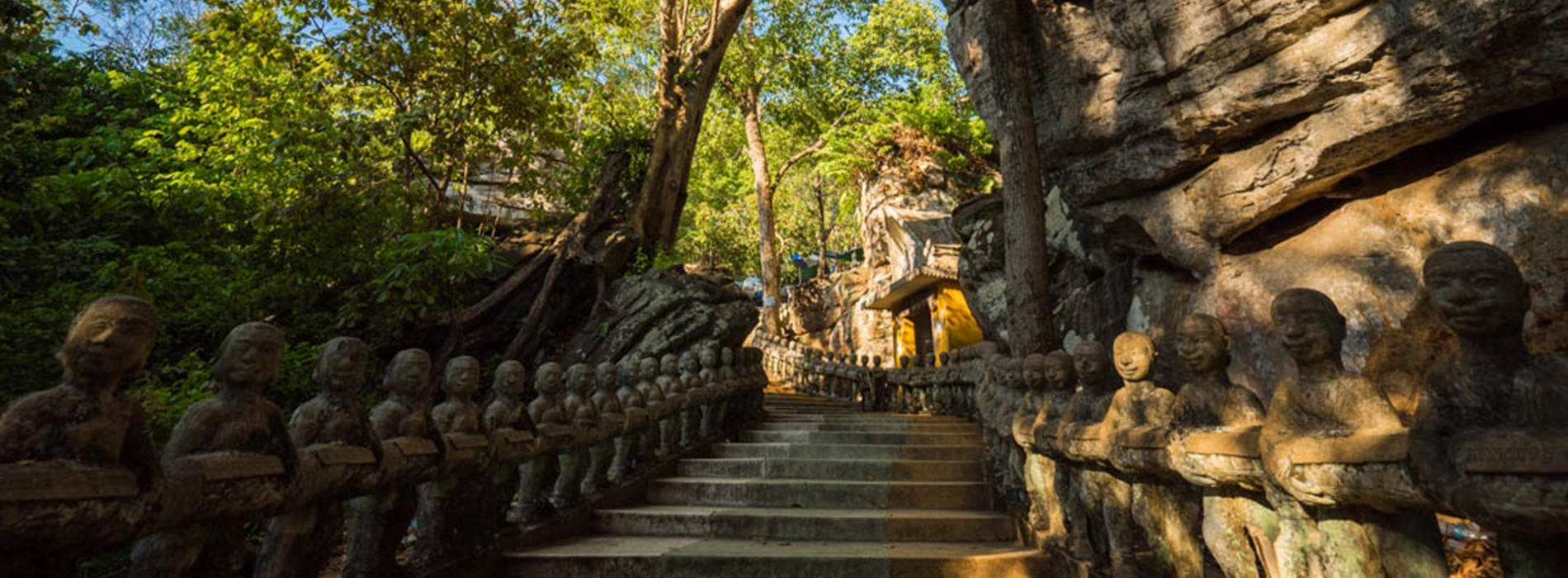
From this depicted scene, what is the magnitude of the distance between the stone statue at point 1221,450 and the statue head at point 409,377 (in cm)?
347

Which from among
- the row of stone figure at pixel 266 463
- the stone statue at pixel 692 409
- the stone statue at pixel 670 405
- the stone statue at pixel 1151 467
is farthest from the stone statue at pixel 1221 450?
the stone statue at pixel 692 409

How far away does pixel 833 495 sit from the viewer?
20.5 ft

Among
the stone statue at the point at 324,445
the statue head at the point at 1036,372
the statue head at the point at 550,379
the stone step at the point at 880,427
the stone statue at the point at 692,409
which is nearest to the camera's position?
the stone statue at the point at 324,445

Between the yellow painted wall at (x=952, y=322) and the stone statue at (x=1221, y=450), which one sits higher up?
the yellow painted wall at (x=952, y=322)

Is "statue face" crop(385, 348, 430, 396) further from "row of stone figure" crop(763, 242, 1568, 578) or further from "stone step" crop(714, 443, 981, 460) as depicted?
"stone step" crop(714, 443, 981, 460)

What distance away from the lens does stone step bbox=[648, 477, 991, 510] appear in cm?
615

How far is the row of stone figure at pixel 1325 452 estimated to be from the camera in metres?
1.66

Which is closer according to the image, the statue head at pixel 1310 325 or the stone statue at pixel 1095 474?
the statue head at pixel 1310 325

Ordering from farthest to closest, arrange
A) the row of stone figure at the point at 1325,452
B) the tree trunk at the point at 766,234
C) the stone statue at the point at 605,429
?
the tree trunk at the point at 766,234
the stone statue at the point at 605,429
the row of stone figure at the point at 1325,452

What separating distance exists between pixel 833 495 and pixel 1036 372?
7.72 ft

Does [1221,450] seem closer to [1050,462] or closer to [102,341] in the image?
[1050,462]

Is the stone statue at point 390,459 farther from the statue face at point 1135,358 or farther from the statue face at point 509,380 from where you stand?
the statue face at point 1135,358

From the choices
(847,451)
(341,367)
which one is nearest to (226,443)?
(341,367)

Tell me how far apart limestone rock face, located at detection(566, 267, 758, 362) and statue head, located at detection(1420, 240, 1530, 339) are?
35.0 feet
